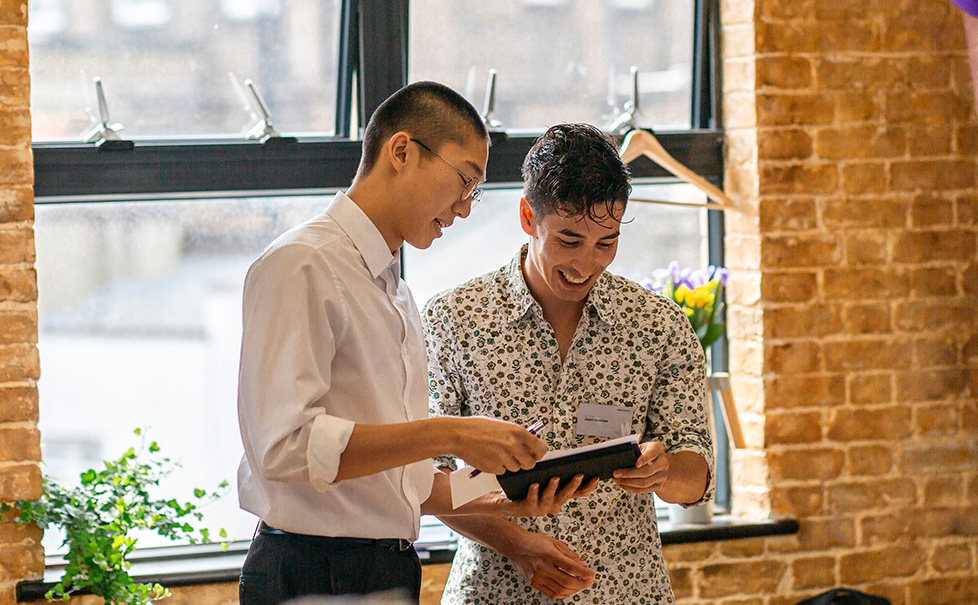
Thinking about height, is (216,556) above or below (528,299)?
below

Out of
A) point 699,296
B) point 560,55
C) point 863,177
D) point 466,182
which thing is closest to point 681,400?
point 466,182

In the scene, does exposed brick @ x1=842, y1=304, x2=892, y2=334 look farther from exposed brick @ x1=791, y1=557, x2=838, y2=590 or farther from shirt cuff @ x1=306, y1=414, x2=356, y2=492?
shirt cuff @ x1=306, y1=414, x2=356, y2=492

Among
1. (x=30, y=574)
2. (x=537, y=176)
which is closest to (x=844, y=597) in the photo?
(x=537, y=176)

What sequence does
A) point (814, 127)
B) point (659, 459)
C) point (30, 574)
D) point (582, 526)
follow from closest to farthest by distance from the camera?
point (659, 459), point (582, 526), point (30, 574), point (814, 127)

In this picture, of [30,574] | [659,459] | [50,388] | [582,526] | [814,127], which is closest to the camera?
[659,459]

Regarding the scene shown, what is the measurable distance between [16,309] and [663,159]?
2.00m

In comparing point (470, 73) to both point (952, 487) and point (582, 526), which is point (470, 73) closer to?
point (582, 526)

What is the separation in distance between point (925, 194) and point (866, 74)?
458 millimetres

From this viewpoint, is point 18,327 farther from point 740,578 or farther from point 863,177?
point 863,177

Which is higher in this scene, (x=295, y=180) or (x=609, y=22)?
(x=609, y=22)

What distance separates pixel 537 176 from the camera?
6.59 ft

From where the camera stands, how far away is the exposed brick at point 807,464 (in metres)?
3.30

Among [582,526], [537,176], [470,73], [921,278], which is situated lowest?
[582,526]

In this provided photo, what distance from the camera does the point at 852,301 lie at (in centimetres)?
334
